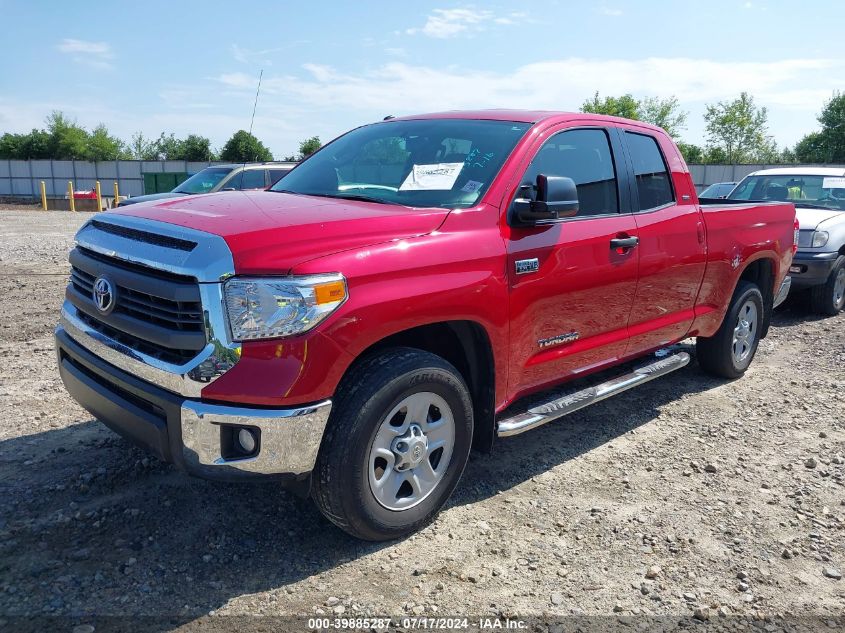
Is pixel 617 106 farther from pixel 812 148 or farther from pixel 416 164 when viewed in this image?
pixel 416 164

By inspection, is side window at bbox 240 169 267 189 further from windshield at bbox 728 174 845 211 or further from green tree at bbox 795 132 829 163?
green tree at bbox 795 132 829 163

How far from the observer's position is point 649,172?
466 centimetres

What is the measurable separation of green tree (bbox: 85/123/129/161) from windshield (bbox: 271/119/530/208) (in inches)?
2679

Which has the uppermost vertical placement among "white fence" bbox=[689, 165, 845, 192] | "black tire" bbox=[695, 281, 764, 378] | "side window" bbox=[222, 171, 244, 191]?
"white fence" bbox=[689, 165, 845, 192]

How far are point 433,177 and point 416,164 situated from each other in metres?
0.21

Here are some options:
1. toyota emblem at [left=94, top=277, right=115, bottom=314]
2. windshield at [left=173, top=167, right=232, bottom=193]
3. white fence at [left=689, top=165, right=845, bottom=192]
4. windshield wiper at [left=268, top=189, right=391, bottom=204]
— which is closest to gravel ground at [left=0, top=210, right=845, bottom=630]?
toyota emblem at [left=94, top=277, right=115, bottom=314]

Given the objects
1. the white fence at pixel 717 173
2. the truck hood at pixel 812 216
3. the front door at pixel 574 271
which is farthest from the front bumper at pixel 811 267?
the white fence at pixel 717 173

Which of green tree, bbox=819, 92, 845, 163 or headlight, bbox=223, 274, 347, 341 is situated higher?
green tree, bbox=819, 92, 845, 163

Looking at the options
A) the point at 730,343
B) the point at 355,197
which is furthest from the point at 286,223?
the point at 730,343

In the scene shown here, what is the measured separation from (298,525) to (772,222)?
464 centimetres

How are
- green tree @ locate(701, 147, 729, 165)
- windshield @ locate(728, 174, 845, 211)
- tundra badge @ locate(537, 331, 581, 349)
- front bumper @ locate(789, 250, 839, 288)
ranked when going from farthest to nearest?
green tree @ locate(701, 147, 729, 165)
windshield @ locate(728, 174, 845, 211)
front bumper @ locate(789, 250, 839, 288)
tundra badge @ locate(537, 331, 581, 349)

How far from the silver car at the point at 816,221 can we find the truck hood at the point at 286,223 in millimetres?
6798

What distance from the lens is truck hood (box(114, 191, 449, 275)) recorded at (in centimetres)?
269

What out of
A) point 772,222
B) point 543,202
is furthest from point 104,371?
point 772,222
